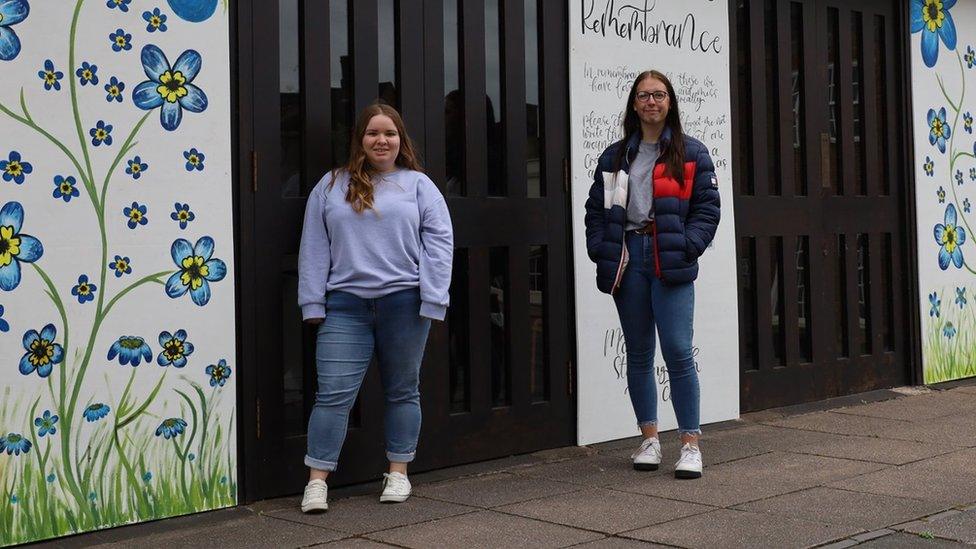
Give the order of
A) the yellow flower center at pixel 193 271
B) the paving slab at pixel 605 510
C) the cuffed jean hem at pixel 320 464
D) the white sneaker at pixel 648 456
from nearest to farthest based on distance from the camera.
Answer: the paving slab at pixel 605 510 → the yellow flower center at pixel 193 271 → the cuffed jean hem at pixel 320 464 → the white sneaker at pixel 648 456

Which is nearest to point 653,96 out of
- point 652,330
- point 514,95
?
point 514,95

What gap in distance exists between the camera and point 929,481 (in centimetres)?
522

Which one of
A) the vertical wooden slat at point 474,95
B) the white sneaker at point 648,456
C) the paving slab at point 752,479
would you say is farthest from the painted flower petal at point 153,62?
the white sneaker at point 648,456

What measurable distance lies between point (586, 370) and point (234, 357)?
2.01m

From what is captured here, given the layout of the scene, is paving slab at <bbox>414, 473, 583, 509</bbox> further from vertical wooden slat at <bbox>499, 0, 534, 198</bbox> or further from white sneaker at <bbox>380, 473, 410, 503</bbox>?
vertical wooden slat at <bbox>499, 0, 534, 198</bbox>

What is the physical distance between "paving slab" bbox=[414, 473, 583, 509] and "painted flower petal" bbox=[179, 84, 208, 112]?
5.82 ft

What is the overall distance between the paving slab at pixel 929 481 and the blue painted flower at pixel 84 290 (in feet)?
9.96

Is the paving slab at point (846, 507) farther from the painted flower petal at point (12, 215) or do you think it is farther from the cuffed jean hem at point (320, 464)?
the painted flower petal at point (12, 215)

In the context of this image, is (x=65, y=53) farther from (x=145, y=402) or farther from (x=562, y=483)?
(x=562, y=483)

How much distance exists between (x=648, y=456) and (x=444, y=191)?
1492mm

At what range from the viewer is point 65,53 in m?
4.31

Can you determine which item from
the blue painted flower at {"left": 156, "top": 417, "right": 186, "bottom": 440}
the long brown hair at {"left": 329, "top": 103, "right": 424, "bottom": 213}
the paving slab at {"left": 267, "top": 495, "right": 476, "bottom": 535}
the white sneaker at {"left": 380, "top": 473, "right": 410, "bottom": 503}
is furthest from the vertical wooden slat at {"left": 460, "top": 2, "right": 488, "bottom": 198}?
the blue painted flower at {"left": 156, "top": 417, "right": 186, "bottom": 440}

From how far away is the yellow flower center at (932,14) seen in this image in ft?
27.1

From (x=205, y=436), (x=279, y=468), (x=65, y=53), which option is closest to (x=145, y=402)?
(x=205, y=436)
